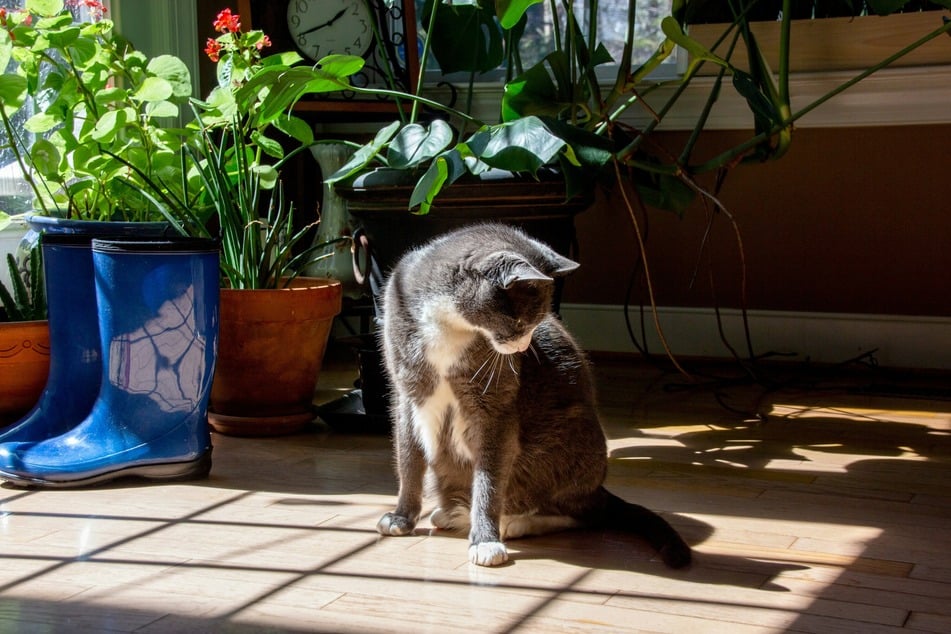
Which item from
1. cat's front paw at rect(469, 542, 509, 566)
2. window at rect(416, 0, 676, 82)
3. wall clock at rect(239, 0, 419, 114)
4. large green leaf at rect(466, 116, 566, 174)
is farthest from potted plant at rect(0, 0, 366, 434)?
window at rect(416, 0, 676, 82)

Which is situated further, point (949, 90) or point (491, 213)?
point (949, 90)

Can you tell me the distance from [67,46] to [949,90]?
2.21 m

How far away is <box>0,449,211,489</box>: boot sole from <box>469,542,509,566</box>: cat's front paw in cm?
66

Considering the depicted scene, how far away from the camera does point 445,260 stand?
5.04 feet

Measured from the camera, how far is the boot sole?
72.9 inches

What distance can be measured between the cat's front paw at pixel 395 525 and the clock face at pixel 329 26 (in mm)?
1705

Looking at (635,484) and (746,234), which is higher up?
(746,234)

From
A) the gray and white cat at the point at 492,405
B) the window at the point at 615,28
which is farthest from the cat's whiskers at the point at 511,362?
the window at the point at 615,28

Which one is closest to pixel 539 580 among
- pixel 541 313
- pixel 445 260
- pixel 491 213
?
pixel 541 313

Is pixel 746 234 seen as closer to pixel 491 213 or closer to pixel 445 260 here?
pixel 491 213

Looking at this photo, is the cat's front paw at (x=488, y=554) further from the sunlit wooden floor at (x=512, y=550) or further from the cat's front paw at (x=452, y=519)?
the cat's front paw at (x=452, y=519)

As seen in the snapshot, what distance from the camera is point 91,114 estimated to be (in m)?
2.19

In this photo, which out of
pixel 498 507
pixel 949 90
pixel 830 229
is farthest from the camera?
pixel 830 229

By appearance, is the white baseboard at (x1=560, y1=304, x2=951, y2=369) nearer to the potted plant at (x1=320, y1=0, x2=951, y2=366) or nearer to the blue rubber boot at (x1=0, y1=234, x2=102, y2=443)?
the potted plant at (x1=320, y1=0, x2=951, y2=366)
